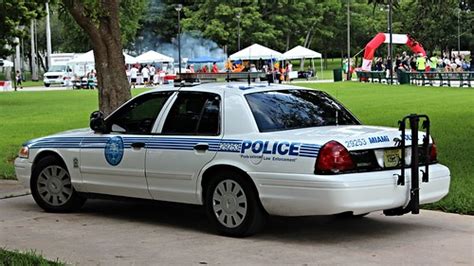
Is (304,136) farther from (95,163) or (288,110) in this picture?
(95,163)

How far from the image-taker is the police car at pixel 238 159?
712 centimetres

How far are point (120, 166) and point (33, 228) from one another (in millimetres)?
1109

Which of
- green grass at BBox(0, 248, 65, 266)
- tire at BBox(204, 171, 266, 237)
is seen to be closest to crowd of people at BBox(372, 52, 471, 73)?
tire at BBox(204, 171, 266, 237)

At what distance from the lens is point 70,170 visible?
9.11 meters

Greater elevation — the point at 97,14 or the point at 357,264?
the point at 97,14

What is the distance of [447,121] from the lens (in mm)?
18891

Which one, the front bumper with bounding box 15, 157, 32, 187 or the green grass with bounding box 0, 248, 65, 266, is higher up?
the front bumper with bounding box 15, 157, 32, 187

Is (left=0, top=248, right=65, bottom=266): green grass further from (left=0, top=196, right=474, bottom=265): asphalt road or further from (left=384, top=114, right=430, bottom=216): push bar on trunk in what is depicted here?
(left=384, top=114, right=430, bottom=216): push bar on trunk

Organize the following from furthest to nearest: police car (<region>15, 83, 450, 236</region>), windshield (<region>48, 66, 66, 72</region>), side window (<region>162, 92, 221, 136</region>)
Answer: windshield (<region>48, 66, 66, 72</region>) → side window (<region>162, 92, 221, 136</region>) → police car (<region>15, 83, 450, 236</region>)

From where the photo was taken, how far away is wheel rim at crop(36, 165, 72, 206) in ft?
30.4

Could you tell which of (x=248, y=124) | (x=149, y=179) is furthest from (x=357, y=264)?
(x=149, y=179)

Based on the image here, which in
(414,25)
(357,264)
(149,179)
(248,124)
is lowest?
(357,264)

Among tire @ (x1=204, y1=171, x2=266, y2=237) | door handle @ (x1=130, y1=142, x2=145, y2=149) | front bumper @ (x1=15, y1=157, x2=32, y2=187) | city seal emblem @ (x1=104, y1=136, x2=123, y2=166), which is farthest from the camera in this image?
front bumper @ (x1=15, y1=157, x2=32, y2=187)

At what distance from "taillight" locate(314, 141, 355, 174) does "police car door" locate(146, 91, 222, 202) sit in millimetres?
1175
